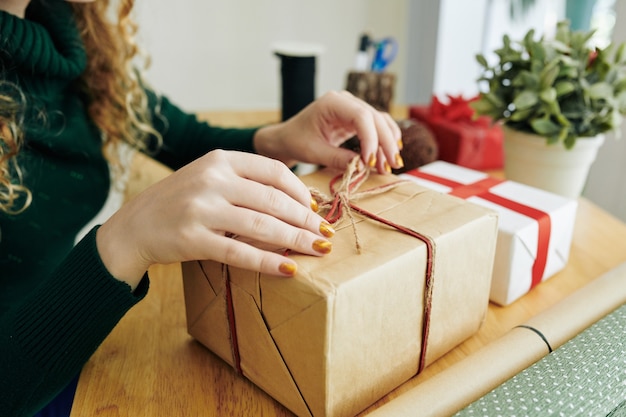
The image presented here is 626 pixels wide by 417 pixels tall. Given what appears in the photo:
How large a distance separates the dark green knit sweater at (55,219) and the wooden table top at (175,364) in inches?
1.6

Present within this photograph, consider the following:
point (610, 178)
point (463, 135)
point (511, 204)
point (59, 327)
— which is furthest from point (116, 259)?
point (610, 178)

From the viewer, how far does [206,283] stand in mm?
486

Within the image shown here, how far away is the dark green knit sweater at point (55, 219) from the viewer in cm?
48

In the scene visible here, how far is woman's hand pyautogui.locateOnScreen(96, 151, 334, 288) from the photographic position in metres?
0.41

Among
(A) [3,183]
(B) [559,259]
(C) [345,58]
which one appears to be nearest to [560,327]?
(B) [559,259]

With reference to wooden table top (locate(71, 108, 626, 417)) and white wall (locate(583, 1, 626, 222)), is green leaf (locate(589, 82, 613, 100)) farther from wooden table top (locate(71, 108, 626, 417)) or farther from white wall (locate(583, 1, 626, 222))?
white wall (locate(583, 1, 626, 222))

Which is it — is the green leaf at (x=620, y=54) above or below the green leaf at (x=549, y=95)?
above

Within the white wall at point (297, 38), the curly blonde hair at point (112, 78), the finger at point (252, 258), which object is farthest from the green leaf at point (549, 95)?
the white wall at point (297, 38)

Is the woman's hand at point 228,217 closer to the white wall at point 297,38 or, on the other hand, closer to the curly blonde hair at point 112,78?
the curly blonde hair at point 112,78

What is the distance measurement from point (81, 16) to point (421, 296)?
749 mm

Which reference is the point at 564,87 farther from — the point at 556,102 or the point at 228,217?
the point at 228,217

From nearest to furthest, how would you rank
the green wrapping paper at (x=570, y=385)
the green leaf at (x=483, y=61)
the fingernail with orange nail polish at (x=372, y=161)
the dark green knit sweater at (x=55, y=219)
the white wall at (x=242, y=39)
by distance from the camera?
the green wrapping paper at (x=570, y=385)
the dark green knit sweater at (x=55, y=219)
the fingernail with orange nail polish at (x=372, y=161)
the green leaf at (x=483, y=61)
the white wall at (x=242, y=39)

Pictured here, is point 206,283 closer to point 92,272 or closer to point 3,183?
point 92,272

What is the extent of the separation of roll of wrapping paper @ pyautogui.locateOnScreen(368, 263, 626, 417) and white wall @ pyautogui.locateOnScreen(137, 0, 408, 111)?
139cm
